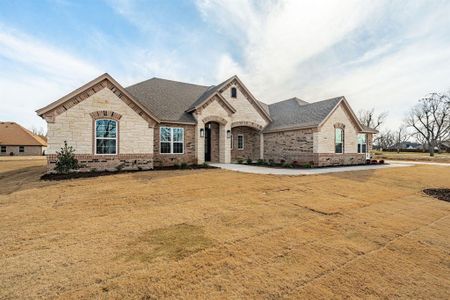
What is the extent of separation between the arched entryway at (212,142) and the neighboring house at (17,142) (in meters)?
41.9

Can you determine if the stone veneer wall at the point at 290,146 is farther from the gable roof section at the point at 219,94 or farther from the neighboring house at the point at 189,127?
the gable roof section at the point at 219,94

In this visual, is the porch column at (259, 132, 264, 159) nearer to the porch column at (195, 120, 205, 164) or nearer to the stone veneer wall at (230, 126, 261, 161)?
the stone veneer wall at (230, 126, 261, 161)

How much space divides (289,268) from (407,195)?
23.9 feet

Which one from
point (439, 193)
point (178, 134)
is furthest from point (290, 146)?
point (439, 193)

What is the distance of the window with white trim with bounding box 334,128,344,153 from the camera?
1694cm

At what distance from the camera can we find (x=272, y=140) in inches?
746

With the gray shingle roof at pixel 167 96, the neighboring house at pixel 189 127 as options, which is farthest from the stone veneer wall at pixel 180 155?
the gray shingle roof at pixel 167 96

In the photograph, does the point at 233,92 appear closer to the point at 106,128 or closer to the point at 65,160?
the point at 106,128

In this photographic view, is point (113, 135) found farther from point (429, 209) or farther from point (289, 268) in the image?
point (429, 209)

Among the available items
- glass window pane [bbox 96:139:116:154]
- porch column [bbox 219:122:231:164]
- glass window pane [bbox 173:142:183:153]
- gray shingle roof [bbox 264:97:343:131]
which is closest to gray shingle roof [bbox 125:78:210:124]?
glass window pane [bbox 173:142:183:153]

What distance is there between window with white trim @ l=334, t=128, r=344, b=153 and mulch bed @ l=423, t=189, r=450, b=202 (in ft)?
28.2

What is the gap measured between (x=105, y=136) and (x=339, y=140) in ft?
55.4

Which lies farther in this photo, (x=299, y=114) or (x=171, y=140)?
(x=299, y=114)

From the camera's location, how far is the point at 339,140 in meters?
17.2
